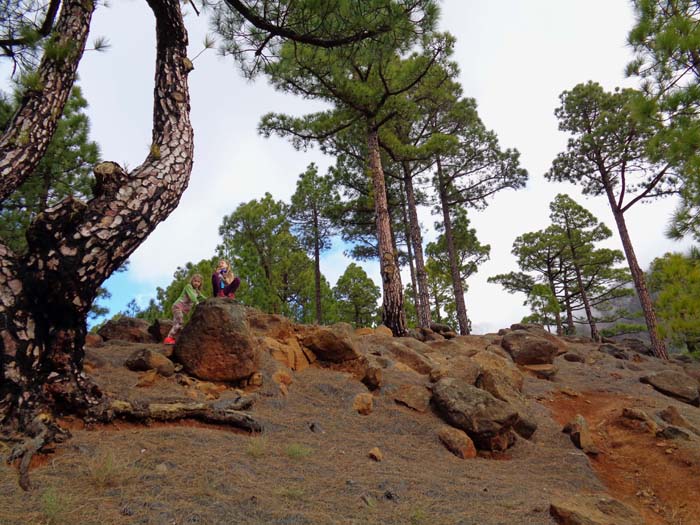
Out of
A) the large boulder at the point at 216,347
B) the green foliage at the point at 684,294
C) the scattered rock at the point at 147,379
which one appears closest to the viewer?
the scattered rock at the point at 147,379

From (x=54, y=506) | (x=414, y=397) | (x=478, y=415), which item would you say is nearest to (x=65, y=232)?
(x=54, y=506)

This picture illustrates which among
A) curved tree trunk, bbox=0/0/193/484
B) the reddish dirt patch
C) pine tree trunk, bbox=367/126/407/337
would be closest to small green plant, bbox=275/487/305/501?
curved tree trunk, bbox=0/0/193/484

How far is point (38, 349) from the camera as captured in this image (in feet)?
9.62

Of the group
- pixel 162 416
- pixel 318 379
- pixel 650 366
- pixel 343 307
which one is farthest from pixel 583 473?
pixel 343 307

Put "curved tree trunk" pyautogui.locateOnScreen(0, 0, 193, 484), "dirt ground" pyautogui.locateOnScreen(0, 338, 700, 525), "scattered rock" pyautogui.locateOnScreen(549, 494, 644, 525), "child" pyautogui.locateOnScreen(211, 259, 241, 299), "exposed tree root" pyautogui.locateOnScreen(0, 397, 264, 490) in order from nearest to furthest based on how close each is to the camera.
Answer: "dirt ground" pyautogui.locateOnScreen(0, 338, 700, 525) < "exposed tree root" pyautogui.locateOnScreen(0, 397, 264, 490) < "curved tree trunk" pyautogui.locateOnScreen(0, 0, 193, 484) < "scattered rock" pyautogui.locateOnScreen(549, 494, 644, 525) < "child" pyautogui.locateOnScreen(211, 259, 241, 299)

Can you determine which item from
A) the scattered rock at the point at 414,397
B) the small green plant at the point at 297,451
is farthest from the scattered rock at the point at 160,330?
the small green plant at the point at 297,451

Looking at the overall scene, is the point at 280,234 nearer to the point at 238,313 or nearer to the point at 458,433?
the point at 238,313

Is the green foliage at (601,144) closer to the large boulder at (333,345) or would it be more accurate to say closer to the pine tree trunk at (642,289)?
the pine tree trunk at (642,289)

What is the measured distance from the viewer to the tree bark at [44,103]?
3439 mm

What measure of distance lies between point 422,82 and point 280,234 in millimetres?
8573

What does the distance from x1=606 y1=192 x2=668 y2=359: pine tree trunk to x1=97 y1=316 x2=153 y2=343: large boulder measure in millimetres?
14719

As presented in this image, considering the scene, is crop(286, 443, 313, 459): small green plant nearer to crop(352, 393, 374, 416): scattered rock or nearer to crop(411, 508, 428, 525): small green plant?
crop(411, 508, 428, 525): small green plant

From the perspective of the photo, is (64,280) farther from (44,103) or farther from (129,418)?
(44,103)

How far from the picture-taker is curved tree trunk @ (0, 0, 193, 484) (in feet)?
9.14
